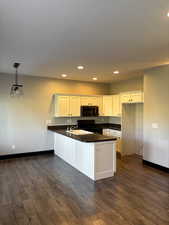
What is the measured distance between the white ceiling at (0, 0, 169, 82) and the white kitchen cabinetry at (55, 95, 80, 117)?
2.06 m

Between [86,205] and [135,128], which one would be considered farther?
[135,128]

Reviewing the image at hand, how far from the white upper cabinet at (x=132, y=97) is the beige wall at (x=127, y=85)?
0.56m

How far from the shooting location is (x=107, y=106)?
22.4ft

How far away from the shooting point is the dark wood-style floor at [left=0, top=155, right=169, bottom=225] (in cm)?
255

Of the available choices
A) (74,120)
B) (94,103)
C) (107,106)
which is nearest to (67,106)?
(74,120)

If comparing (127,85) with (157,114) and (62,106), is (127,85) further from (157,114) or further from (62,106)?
(62,106)

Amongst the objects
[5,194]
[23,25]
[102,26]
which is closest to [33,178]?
[5,194]

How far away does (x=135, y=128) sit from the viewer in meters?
6.27

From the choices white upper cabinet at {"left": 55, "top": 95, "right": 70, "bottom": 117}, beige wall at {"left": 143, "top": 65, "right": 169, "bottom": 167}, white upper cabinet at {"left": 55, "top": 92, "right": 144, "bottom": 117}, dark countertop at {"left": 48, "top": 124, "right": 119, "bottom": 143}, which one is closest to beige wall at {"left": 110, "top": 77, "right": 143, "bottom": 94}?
white upper cabinet at {"left": 55, "top": 92, "right": 144, "bottom": 117}

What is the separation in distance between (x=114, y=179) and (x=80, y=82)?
4065 millimetres

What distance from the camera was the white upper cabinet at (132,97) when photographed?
5.34 m

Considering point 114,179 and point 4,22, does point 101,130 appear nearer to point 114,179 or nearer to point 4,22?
point 114,179

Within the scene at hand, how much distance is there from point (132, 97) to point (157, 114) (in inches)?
46.4

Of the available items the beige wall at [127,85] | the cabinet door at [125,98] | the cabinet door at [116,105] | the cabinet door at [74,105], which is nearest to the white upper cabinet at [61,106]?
the cabinet door at [74,105]
